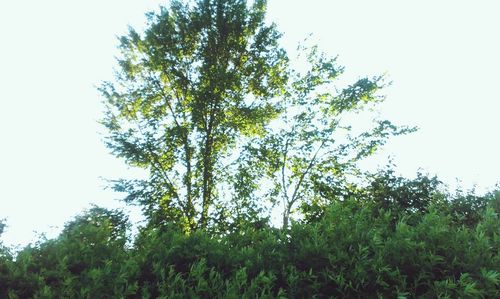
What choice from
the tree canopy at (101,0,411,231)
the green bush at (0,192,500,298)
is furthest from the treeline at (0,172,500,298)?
the tree canopy at (101,0,411,231)

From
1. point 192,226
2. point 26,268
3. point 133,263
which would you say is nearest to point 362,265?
point 133,263

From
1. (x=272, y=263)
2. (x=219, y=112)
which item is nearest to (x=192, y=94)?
(x=219, y=112)

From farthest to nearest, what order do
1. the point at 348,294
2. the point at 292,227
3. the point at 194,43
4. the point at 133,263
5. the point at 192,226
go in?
the point at 194,43 < the point at 192,226 < the point at 292,227 < the point at 133,263 < the point at 348,294

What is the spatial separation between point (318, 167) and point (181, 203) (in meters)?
8.14

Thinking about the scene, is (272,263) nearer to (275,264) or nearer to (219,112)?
(275,264)

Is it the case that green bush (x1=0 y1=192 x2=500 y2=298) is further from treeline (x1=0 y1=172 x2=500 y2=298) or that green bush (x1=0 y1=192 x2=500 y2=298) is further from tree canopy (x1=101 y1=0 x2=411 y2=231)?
tree canopy (x1=101 y1=0 x2=411 y2=231)

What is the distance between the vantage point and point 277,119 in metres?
22.1

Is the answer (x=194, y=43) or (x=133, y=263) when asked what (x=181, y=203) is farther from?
(x=133, y=263)

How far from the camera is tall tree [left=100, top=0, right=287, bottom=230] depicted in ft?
63.4

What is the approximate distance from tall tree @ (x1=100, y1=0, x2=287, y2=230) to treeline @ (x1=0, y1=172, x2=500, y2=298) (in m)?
13.8

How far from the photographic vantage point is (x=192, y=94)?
20453 millimetres

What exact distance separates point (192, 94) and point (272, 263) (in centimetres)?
1664

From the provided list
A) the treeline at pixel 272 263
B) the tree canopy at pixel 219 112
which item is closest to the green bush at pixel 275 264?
the treeline at pixel 272 263

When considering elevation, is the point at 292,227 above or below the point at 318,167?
below
